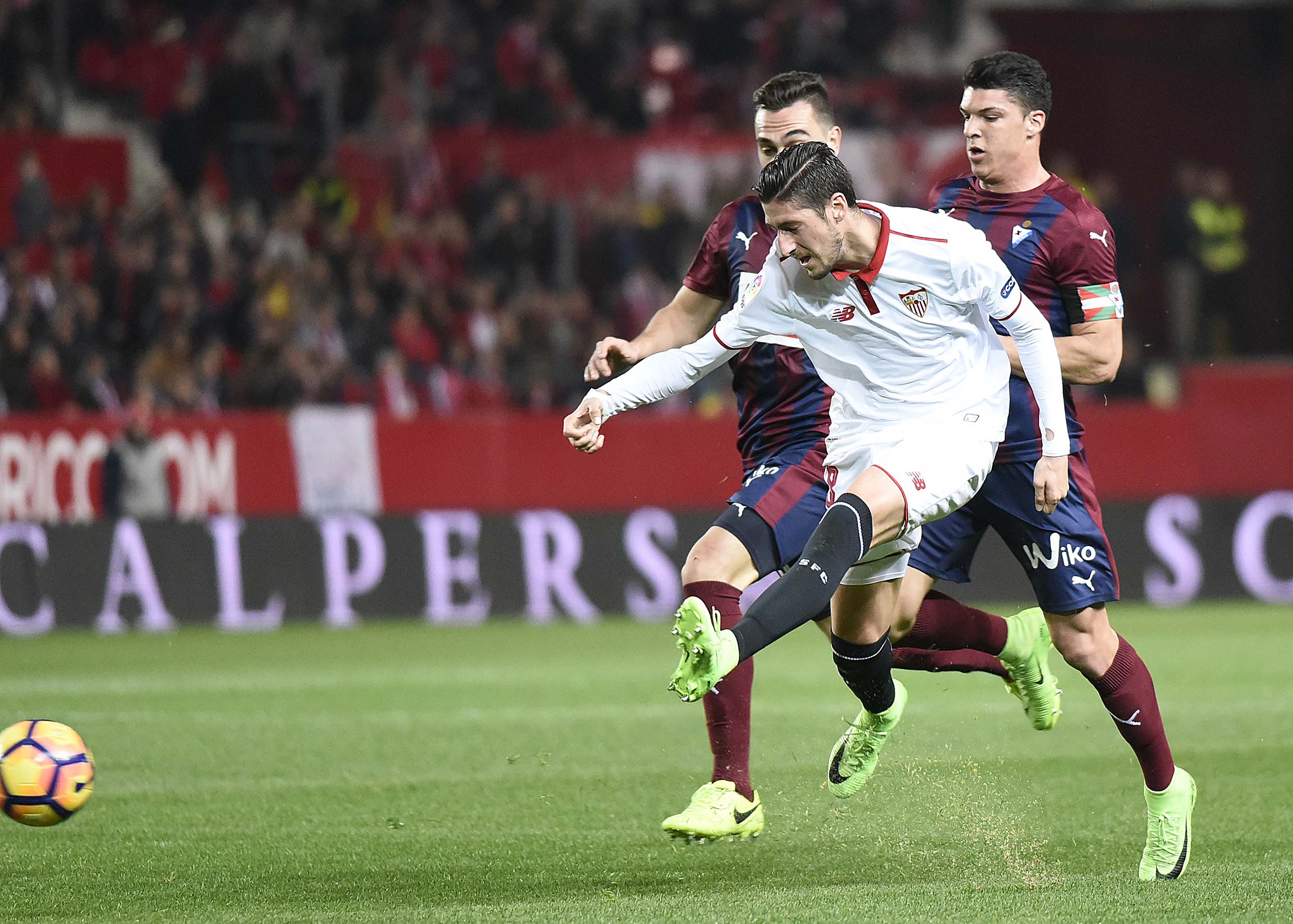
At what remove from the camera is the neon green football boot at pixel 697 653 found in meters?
4.85

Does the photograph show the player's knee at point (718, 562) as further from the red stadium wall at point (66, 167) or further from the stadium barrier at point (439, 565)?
the red stadium wall at point (66, 167)

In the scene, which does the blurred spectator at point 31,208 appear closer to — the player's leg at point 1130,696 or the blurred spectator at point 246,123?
the blurred spectator at point 246,123

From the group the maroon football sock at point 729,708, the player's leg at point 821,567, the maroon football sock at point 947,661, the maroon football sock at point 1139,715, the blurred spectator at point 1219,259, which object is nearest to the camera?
the player's leg at point 821,567

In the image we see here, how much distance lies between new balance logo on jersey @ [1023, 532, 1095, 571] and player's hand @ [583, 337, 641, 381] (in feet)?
4.67

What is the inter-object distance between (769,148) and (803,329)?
1.00m

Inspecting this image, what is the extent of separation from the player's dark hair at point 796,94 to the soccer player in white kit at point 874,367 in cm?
93

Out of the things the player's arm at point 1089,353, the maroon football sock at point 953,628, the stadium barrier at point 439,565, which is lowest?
the stadium barrier at point 439,565

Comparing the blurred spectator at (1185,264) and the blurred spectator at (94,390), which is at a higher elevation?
the blurred spectator at (1185,264)

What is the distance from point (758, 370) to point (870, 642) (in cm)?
113

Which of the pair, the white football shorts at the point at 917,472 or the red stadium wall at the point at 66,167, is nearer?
the white football shorts at the point at 917,472

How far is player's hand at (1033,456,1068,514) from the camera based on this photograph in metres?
5.45

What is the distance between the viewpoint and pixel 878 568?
5.63m

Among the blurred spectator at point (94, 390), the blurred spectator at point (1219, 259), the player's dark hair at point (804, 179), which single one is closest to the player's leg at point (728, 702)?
the player's dark hair at point (804, 179)

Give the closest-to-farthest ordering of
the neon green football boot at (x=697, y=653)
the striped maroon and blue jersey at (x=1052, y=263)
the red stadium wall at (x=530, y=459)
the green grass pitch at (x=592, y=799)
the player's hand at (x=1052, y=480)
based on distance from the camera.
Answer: the neon green football boot at (x=697, y=653), the green grass pitch at (x=592, y=799), the player's hand at (x=1052, y=480), the striped maroon and blue jersey at (x=1052, y=263), the red stadium wall at (x=530, y=459)
